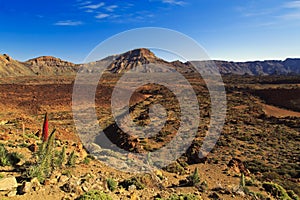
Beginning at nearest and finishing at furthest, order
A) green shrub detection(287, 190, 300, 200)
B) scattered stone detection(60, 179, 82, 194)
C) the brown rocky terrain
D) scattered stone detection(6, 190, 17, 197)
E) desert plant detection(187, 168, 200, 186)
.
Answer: scattered stone detection(6, 190, 17, 197)
scattered stone detection(60, 179, 82, 194)
the brown rocky terrain
desert plant detection(187, 168, 200, 186)
green shrub detection(287, 190, 300, 200)

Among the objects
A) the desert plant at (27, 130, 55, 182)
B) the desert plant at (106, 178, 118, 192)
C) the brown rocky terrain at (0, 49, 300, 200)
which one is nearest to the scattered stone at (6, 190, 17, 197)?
the brown rocky terrain at (0, 49, 300, 200)

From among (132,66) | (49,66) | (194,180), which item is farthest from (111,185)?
(49,66)

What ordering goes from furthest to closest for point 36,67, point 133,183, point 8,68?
point 36,67, point 8,68, point 133,183

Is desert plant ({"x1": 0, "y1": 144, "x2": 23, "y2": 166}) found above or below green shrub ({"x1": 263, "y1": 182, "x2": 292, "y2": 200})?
above

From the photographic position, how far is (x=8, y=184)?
234 inches

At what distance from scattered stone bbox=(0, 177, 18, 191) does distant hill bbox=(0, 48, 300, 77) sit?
7049cm

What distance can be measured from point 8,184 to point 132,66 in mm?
126916

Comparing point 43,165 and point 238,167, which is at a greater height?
point 43,165

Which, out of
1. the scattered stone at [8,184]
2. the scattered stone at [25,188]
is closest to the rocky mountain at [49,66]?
the scattered stone at [8,184]

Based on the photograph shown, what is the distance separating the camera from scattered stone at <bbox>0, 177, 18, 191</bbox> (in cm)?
586

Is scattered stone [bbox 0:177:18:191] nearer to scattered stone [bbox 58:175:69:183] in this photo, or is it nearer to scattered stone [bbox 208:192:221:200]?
scattered stone [bbox 58:175:69:183]

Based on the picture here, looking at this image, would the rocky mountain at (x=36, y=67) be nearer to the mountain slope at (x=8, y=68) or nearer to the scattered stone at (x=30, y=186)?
the mountain slope at (x=8, y=68)

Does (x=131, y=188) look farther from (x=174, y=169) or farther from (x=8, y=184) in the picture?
(x=174, y=169)

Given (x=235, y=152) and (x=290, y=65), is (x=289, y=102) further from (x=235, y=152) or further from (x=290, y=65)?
(x=290, y=65)
